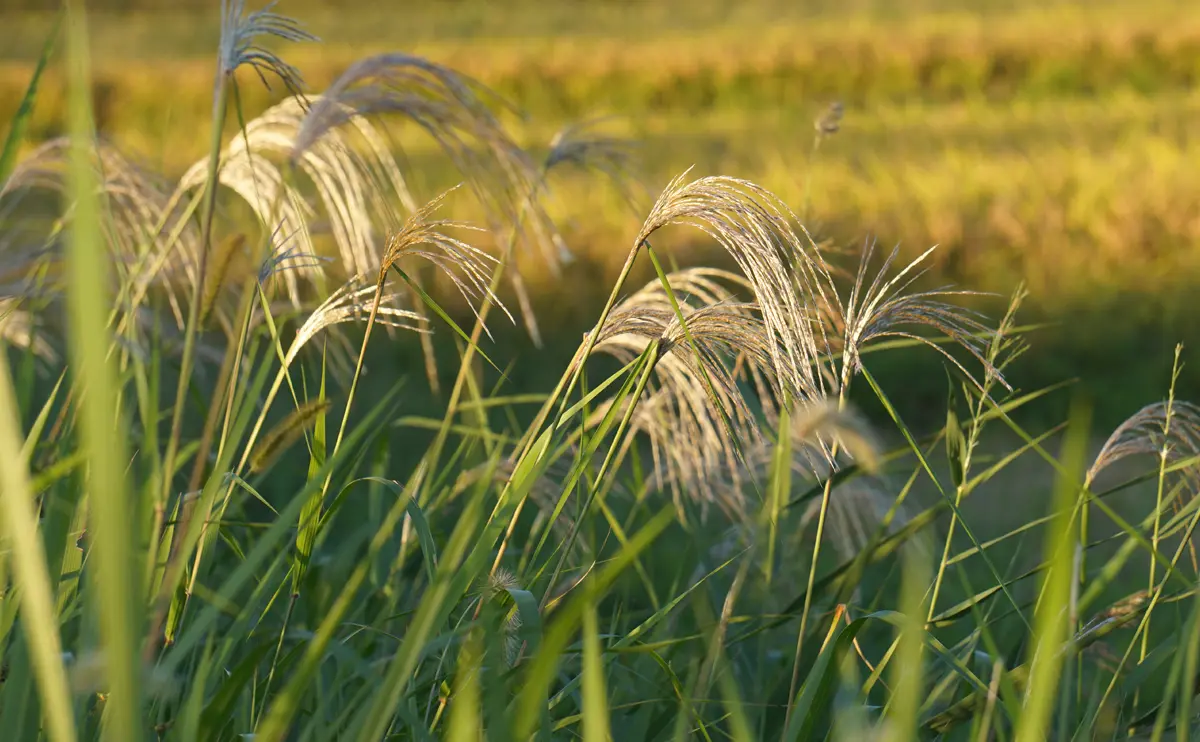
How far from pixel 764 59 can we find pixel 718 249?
479 cm

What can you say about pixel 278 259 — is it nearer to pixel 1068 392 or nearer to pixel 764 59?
pixel 1068 392

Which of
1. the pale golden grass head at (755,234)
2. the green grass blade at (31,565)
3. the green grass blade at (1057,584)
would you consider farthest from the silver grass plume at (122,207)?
the green grass blade at (1057,584)

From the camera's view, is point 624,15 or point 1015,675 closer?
point 1015,675

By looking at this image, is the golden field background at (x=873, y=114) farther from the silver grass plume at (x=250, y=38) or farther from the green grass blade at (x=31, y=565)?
the green grass blade at (x=31, y=565)

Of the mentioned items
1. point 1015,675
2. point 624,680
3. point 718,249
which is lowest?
point 718,249

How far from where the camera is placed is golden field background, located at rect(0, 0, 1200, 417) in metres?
4.06

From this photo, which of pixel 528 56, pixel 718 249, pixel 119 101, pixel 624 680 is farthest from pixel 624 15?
pixel 624 680

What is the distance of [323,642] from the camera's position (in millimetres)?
603

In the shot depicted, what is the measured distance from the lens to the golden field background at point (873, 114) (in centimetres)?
406

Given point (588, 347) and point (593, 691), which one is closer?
point (593, 691)

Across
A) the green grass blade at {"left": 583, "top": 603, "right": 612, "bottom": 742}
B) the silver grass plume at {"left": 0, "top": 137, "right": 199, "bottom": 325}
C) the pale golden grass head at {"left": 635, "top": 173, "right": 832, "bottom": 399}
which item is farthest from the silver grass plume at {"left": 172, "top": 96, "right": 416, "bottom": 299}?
the green grass blade at {"left": 583, "top": 603, "right": 612, "bottom": 742}

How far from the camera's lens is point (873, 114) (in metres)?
7.40

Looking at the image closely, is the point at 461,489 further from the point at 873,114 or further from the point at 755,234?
the point at 873,114

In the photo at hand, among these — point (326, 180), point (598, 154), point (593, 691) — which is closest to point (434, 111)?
point (326, 180)
